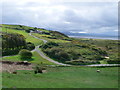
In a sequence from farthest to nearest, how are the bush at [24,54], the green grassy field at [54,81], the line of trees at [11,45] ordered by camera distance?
1. the line of trees at [11,45]
2. the bush at [24,54]
3. the green grassy field at [54,81]

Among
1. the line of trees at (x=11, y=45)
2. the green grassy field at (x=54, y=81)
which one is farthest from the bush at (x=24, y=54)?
the green grassy field at (x=54, y=81)

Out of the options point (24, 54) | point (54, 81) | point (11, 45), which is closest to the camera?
point (54, 81)

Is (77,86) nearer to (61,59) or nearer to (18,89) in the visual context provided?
(18,89)

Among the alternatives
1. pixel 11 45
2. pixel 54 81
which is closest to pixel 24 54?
pixel 11 45

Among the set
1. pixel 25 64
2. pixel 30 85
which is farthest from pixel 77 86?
pixel 25 64

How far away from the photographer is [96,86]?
29250 millimetres

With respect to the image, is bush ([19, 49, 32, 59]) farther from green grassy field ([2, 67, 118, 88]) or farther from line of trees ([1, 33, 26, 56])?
green grassy field ([2, 67, 118, 88])

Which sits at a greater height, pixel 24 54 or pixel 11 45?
pixel 11 45

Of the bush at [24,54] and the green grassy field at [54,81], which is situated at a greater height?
the bush at [24,54]

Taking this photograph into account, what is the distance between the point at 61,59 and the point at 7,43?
1066 inches

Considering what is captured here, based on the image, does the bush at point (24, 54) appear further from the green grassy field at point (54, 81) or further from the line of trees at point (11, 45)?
the green grassy field at point (54, 81)

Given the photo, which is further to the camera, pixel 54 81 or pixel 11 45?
pixel 11 45

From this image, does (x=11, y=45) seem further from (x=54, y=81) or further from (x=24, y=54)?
(x=54, y=81)

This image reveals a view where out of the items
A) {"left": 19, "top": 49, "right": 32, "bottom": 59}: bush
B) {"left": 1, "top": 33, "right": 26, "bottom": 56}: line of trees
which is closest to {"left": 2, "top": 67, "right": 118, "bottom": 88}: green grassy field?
{"left": 19, "top": 49, "right": 32, "bottom": 59}: bush
